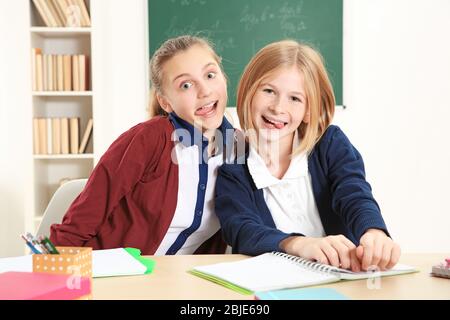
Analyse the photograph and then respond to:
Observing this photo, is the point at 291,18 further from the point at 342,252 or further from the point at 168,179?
the point at 342,252

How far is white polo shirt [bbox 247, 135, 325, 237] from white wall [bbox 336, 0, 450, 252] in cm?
249

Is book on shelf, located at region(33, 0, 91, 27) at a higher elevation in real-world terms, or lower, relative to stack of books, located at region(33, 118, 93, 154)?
higher

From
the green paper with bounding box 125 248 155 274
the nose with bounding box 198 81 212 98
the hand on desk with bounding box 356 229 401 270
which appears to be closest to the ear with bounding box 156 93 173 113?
the nose with bounding box 198 81 212 98

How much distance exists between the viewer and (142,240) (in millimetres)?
1528

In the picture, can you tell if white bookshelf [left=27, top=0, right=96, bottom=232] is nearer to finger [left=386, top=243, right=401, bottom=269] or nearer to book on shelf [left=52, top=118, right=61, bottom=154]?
book on shelf [left=52, top=118, right=61, bottom=154]

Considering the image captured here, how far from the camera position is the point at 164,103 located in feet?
5.58

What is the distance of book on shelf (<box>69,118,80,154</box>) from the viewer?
11.5 ft

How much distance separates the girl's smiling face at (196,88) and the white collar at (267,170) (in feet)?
0.55

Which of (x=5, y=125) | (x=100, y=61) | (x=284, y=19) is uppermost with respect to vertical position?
(x=284, y=19)

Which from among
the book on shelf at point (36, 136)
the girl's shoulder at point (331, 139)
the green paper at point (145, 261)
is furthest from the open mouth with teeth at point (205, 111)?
the book on shelf at point (36, 136)

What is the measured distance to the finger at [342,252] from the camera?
3.63 feet
